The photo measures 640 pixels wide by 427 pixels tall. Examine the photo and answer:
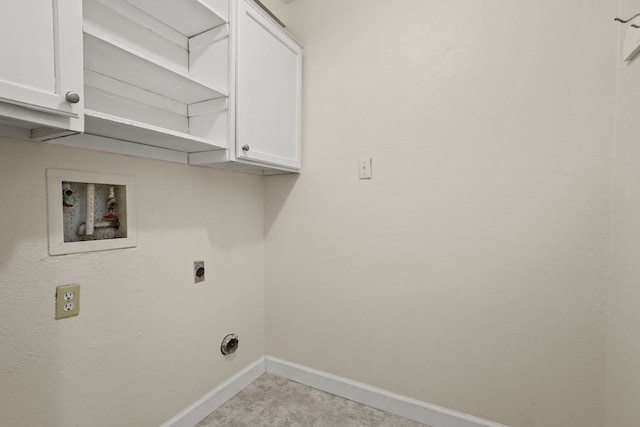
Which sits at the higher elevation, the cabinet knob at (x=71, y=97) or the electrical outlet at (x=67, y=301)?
the cabinet knob at (x=71, y=97)

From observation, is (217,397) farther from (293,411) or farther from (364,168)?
(364,168)

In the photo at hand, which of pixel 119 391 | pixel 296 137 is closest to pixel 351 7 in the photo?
pixel 296 137

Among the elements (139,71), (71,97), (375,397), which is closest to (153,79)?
(139,71)

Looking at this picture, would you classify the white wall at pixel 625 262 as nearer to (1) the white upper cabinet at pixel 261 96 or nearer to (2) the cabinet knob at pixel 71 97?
(1) the white upper cabinet at pixel 261 96

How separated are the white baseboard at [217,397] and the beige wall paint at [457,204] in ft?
1.00

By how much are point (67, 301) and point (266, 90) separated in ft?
4.09

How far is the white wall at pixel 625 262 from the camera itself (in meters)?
1.02

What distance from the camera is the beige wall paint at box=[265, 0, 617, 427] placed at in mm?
1243

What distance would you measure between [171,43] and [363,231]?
1.33 m

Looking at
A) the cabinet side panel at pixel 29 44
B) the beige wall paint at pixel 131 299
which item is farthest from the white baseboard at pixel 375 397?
the cabinet side panel at pixel 29 44

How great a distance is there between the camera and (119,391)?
121cm

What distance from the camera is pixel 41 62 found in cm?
73

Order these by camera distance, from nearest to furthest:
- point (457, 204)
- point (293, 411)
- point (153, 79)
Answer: point (153, 79) → point (457, 204) → point (293, 411)

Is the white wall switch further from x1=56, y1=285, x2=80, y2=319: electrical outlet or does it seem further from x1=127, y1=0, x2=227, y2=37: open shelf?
x1=56, y1=285, x2=80, y2=319: electrical outlet
